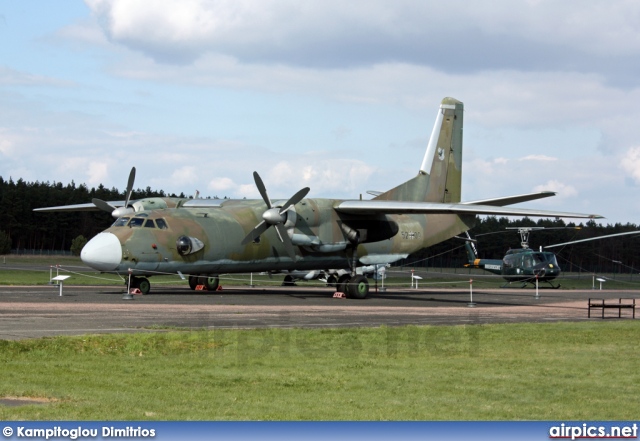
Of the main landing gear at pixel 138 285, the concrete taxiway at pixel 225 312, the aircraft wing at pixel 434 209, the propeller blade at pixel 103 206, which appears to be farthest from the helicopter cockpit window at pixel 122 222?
the aircraft wing at pixel 434 209

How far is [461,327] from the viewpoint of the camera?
71.1ft

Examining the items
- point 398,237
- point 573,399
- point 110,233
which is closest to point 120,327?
Answer: point 573,399

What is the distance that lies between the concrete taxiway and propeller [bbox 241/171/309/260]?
90.8 inches

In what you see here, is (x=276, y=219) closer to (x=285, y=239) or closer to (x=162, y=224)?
(x=285, y=239)

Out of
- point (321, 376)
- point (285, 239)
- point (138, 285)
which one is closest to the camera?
point (321, 376)

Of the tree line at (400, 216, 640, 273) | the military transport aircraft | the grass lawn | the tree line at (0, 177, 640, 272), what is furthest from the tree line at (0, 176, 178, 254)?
the grass lawn

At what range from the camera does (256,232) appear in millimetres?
34906

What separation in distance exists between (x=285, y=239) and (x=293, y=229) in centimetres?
93

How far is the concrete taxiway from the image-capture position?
20.0 meters

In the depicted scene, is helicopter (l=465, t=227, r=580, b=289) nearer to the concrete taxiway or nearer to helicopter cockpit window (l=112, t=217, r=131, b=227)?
the concrete taxiway

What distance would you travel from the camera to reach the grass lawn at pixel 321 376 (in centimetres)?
1059

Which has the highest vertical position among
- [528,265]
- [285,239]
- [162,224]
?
[162,224]

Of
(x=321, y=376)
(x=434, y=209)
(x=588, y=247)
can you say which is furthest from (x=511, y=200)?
(x=588, y=247)

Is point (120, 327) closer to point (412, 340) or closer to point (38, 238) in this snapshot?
point (412, 340)
